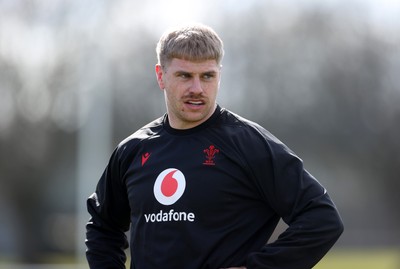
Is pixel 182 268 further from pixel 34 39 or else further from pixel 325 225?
pixel 34 39

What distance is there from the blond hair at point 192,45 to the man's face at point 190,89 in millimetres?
28

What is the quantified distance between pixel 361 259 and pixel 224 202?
88.6 ft

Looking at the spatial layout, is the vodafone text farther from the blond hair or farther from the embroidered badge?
the blond hair

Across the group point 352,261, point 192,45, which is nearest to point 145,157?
point 192,45

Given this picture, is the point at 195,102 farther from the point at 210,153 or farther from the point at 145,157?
the point at 145,157

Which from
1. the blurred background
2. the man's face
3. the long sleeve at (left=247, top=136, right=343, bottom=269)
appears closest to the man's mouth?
the man's face

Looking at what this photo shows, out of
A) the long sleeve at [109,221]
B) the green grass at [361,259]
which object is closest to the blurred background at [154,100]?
the green grass at [361,259]

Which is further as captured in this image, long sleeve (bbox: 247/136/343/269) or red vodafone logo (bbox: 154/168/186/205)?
red vodafone logo (bbox: 154/168/186/205)

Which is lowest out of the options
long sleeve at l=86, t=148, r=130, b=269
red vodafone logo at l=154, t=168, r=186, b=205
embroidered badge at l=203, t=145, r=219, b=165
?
long sleeve at l=86, t=148, r=130, b=269

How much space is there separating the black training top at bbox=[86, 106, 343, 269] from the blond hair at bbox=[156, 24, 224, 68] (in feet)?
1.04

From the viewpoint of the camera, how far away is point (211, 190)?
13.9ft

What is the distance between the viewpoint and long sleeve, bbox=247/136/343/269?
400 centimetres

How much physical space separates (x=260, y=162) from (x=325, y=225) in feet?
1.37

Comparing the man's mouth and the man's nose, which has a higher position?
the man's nose
